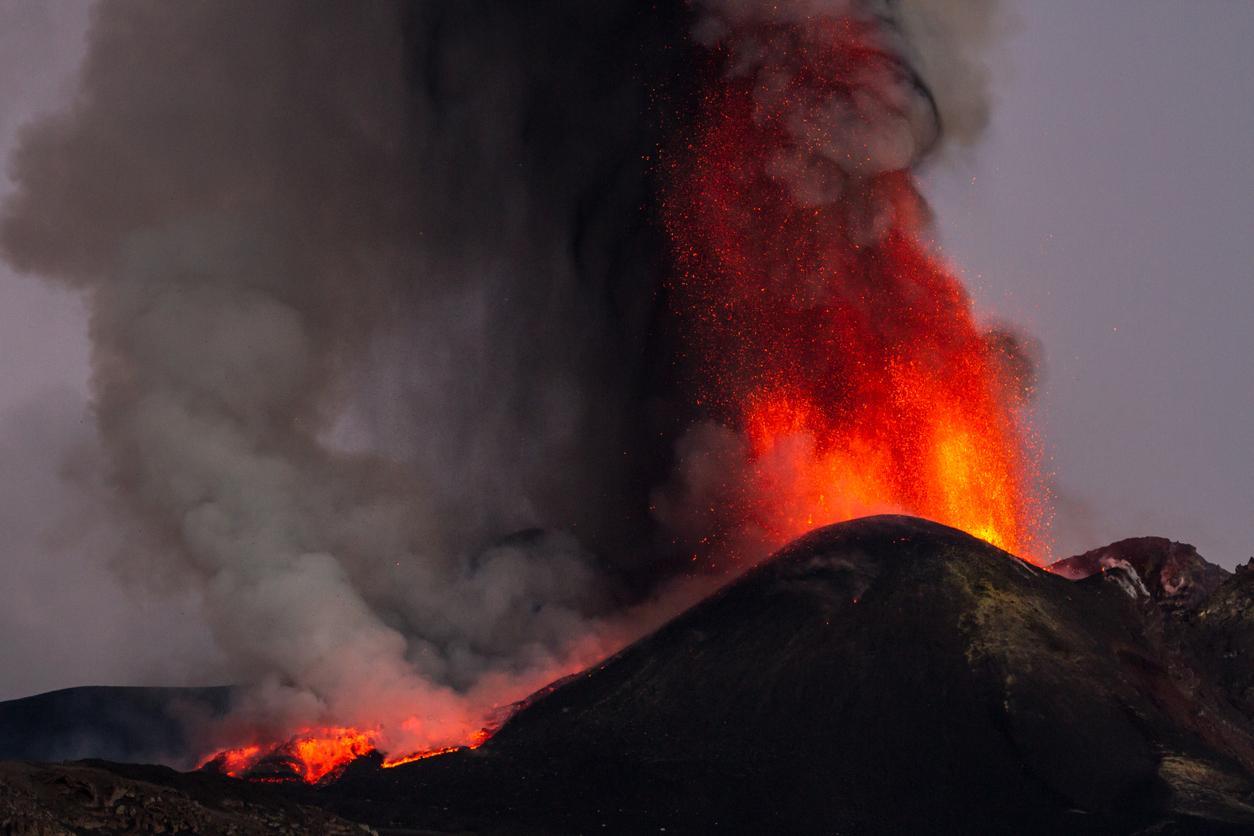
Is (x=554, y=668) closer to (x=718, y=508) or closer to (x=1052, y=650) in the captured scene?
(x=718, y=508)

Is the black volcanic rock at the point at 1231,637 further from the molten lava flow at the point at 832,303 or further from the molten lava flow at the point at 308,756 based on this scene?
the molten lava flow at the point at 308,756

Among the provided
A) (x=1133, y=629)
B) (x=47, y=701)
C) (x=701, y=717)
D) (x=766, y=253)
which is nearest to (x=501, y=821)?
(x=701, y=717)

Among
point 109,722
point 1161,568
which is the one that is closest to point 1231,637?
point 1161,568

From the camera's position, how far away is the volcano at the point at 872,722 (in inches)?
1363

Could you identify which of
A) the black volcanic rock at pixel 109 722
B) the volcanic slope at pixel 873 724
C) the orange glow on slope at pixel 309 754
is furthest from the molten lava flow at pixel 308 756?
the black volcanic rock at pixel 109 722

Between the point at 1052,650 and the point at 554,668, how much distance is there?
24239 mm

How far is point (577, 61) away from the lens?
7281cm

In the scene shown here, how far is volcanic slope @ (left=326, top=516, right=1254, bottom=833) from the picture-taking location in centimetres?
3484

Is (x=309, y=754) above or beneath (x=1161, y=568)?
beneath

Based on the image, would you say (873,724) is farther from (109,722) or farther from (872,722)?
(109,722)

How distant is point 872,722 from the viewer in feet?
126

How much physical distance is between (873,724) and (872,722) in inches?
4.0

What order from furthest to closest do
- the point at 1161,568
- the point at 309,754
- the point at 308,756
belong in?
the point at 1161,568 < the point at 309,754 < the point at 308,756

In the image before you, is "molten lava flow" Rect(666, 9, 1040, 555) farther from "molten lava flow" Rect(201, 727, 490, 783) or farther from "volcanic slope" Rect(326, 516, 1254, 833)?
"molten lava flow" Rect(201, 727, 490, 783)
